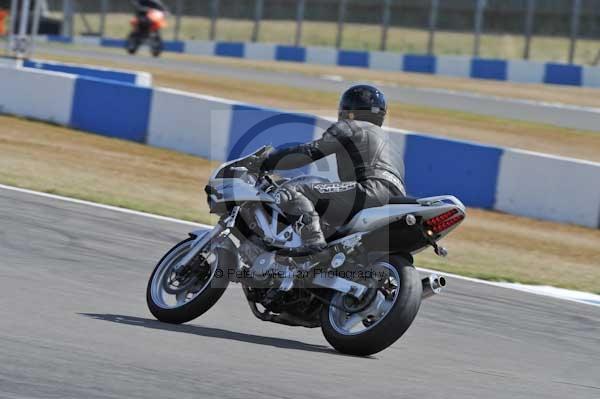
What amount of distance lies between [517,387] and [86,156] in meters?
9.80

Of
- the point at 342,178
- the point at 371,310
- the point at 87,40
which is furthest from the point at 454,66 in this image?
the point at 371,310

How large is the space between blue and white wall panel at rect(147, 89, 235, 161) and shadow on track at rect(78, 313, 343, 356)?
8661 millimetres

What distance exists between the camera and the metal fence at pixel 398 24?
32875 millimetres

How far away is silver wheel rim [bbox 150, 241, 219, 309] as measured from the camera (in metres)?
6.65

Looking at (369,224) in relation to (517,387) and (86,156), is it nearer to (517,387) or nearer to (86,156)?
(517,387)

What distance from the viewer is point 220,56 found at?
38.7 m

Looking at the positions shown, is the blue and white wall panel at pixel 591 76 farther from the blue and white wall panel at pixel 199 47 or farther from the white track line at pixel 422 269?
the white track line at pixel 422 269

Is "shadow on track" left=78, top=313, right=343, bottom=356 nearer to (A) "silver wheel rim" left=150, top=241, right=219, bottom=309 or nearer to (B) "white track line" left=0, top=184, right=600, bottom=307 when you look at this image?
(A) "silver wheel rim" left=150, top=241, right=219, bottom=309

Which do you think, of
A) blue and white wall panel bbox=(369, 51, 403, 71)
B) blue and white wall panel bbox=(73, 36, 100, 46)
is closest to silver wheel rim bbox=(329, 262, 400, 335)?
blue and white wall panel bbox=(369, 51, 403, 71)

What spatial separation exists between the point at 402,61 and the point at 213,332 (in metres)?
29.0

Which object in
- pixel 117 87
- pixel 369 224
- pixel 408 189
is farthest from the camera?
pixel 117 87

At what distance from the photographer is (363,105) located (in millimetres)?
6551

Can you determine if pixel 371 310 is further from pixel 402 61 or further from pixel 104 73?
pixel 402 61

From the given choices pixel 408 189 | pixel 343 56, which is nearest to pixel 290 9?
A: pixel 343 56
